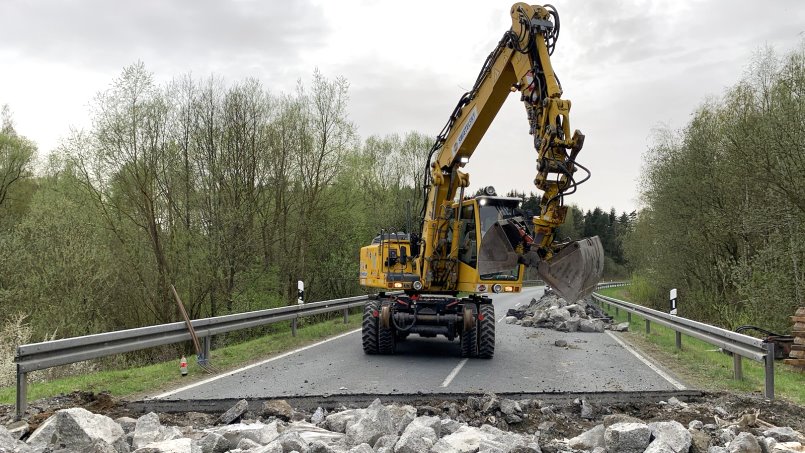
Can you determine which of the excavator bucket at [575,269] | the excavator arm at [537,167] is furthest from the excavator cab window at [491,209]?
the excavator bucket at [575,269]

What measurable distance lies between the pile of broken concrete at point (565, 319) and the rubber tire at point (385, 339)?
6375 millimetres

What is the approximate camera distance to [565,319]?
16.5 metres

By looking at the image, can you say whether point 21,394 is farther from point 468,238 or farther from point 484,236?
point 468,238

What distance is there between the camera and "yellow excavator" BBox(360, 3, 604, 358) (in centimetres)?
770

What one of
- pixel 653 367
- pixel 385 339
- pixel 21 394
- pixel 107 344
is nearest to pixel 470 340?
pixel 385 339

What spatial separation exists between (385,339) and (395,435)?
6012 millimetres

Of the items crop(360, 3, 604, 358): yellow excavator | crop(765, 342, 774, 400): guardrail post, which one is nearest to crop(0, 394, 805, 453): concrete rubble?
crop(765, 342, 774, 400): guardrail post

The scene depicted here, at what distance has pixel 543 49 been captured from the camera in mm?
8102

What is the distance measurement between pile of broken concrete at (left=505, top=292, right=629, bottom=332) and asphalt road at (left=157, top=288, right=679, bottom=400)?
11.4 feet

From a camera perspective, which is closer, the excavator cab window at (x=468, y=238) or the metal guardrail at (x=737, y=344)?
the metal guardrail at (x=737, y=344)

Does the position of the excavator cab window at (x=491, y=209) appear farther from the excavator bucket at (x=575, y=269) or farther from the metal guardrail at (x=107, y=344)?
the metal guardrail at (x=107, y=344)

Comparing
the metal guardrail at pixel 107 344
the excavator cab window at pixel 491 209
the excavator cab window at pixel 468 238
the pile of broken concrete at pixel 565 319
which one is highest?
the excavator cab window at pixel 491 209

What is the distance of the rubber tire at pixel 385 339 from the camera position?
1044 cm

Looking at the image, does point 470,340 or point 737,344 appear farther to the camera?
point 470,340
